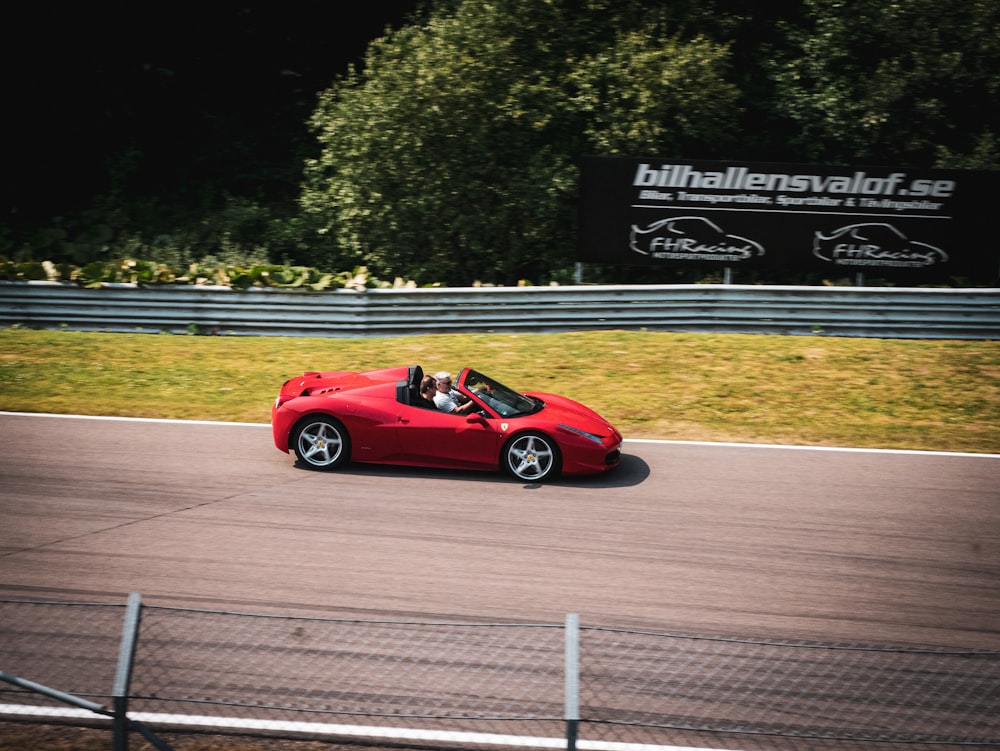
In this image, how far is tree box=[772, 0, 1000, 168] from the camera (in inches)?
845

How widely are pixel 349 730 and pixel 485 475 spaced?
5.00 meters

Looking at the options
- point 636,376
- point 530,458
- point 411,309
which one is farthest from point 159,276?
point 530,458

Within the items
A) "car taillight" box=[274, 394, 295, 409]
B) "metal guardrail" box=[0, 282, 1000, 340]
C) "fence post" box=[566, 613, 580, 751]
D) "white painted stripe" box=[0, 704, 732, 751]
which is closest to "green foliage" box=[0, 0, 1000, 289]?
"metal guardrail" box=[0, 282, 1000, 340]

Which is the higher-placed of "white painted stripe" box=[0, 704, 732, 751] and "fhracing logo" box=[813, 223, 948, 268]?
"fhracing logo" box=[813, 223, 948, 268]

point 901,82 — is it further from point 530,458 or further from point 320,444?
point 320,444

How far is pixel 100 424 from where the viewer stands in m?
12.1

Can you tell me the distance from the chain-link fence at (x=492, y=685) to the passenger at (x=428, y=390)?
4.05 meters

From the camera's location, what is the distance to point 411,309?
16.6 metres

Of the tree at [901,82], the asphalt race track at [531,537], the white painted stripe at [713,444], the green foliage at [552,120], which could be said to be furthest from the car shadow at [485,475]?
the tree at [901,82]

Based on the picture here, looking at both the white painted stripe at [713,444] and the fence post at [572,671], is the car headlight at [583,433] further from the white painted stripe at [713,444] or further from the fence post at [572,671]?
the fence post at [572,671]

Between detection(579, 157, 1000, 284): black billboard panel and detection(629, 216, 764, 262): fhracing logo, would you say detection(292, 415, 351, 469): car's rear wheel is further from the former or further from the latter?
detection(629, 216, 764, 262): fhracing logo

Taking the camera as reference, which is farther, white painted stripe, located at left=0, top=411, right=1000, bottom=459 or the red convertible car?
white painted stripe, located at left=0, top=411, right=1000, bottom=459

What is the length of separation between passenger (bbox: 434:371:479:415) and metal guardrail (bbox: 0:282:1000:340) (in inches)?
245

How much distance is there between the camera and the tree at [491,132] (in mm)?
20031
